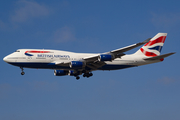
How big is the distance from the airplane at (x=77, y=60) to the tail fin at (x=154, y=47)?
0.84m

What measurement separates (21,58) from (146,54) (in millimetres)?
26853

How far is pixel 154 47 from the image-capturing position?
61344 mm

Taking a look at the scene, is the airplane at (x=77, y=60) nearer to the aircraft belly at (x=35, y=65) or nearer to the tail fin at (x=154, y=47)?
the aircraft belly at (x=35, y=65)

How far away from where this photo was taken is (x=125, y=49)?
49.1 metres

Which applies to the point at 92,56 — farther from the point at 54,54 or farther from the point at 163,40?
the point at 163,40

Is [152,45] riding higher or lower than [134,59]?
higher

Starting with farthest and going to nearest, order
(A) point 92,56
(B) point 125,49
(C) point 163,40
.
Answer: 1. (C) point 163,40
2. (A) point 92,56
3. (B) point 125,49

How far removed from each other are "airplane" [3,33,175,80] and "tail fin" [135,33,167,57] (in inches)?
33.2

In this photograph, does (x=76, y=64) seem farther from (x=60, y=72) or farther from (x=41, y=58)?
(x=60, y=72)

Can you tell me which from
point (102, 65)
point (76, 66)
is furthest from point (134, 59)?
point (76, 66)

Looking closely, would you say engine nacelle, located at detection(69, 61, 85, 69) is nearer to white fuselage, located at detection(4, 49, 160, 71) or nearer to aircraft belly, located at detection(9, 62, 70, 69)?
white fuselage, located at detection(4, 49, 160, 71)

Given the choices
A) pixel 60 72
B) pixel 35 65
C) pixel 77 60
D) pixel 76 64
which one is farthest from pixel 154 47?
pixel 35 65

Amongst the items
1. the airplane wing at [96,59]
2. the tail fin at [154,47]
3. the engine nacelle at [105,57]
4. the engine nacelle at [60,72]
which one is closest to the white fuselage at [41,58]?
the airplane wing at [96,59]

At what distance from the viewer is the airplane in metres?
51.4
